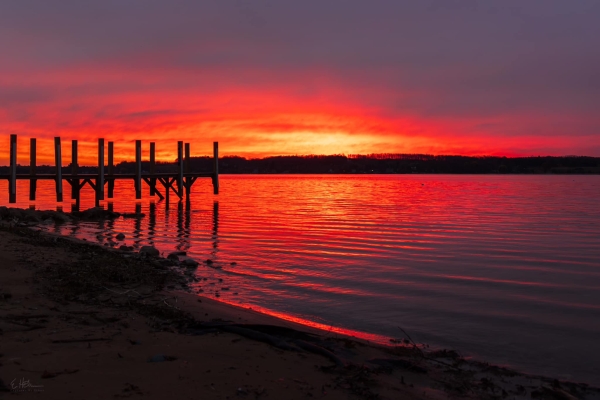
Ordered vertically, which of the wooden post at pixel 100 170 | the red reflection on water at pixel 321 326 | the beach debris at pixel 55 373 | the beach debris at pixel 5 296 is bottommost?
the red reflection on water at pixel 321 326

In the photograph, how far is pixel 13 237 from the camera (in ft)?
48.0

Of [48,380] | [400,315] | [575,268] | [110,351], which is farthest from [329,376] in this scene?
[575,268]

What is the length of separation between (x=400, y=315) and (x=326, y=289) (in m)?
2.45

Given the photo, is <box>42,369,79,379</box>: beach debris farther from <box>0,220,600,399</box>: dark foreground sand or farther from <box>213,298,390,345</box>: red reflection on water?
<box>213,298,390,345</box>: red reflection on water

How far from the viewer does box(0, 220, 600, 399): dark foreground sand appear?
16.4 feet

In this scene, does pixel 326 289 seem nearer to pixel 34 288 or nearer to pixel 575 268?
pixel 34 288

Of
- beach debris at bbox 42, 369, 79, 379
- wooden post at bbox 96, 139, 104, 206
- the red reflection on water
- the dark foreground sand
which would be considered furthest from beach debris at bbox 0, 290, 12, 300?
wooden post at bbox 96, 139, 104, 206

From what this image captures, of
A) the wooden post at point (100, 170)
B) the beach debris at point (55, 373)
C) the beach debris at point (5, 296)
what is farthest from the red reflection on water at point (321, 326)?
the wooden post at point (100, 170)

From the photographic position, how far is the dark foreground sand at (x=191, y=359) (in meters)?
5.01

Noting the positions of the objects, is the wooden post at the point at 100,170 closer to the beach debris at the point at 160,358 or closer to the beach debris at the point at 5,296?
the beach debris at the point at 5,296

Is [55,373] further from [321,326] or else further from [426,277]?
[426,277]

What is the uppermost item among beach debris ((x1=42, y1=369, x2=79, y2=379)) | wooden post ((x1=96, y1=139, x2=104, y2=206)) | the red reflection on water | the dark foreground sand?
wooden post ((x1=96, y1=139, x2=104, y2=206))

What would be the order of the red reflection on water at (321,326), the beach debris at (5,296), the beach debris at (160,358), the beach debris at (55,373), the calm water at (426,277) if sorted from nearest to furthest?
the beach debris at (55,373), the beach debris at (160,358), the beach debris at (5,296), the red reflection on water at (321,326), the calm water at (426,277)

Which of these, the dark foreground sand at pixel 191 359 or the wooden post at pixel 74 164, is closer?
the dark foreground sand at pixel 191 359
